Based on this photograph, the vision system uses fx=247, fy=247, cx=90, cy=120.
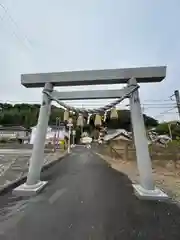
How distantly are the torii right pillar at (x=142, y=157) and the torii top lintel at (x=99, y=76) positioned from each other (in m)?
0.28

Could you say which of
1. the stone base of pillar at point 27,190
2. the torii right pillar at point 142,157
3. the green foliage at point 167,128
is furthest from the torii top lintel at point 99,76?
the green foliage at point 167,128

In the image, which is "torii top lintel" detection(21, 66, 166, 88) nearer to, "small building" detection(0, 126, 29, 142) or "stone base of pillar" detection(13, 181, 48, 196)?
"stone base of pillar" detection(13, 181, 48, 196)

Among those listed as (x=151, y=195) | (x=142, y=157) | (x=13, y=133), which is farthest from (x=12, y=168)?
(x=13, y=133)

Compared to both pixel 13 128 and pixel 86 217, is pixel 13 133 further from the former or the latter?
pixel 86 217

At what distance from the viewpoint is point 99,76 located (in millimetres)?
7551

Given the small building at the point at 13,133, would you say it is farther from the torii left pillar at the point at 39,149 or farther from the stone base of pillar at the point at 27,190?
the stone base of pillar at the point at 27,190

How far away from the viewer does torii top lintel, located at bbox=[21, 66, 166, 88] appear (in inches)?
294

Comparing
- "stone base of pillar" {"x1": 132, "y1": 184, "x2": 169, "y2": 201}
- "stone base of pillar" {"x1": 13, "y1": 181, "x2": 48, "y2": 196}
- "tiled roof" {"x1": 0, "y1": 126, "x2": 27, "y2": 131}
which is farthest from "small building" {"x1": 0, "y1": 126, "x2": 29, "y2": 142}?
"stone base of pillar" {"x1": 132, "y1": 184, "x2": 169, "y2": 201}

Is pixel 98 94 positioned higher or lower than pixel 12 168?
higher

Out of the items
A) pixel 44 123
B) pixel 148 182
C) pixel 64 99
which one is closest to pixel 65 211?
pixel 148 182

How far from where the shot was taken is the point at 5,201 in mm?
5961

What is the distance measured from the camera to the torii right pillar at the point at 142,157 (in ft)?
21.7

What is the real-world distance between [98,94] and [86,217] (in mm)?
4130

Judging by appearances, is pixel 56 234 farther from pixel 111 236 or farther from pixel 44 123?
pixel 44 123
